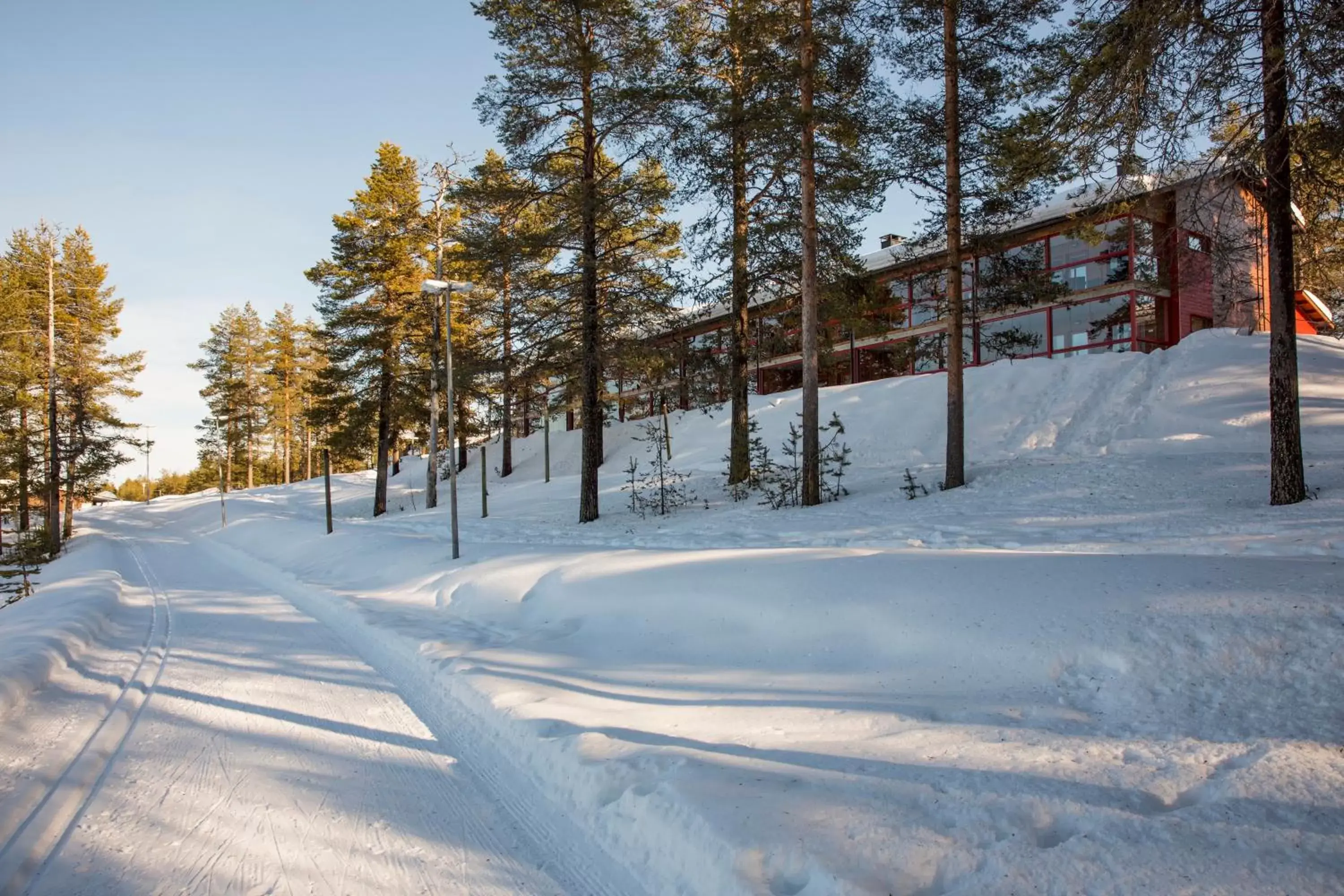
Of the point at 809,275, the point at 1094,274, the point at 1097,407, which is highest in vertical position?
the point at 1094,274

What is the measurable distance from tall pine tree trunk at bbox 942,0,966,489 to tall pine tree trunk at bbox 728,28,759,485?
3.98 m

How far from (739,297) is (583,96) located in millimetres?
5794

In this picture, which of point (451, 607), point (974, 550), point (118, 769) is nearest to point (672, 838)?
point (118, 769)

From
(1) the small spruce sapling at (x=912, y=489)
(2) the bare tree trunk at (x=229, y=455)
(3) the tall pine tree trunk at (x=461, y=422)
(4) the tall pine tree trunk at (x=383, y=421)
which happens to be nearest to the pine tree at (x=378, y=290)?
(4) the tall pine tree trunk at (x=383, y=421)

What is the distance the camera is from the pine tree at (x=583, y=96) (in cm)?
1436

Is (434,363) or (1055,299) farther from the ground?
(434,363)

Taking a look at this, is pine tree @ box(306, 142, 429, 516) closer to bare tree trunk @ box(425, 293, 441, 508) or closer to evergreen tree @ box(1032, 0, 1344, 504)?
bare tree trunk @ box(425, 293, 441, 508)

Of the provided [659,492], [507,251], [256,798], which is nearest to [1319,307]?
[659,492]

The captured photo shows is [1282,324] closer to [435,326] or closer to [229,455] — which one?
[435,326]

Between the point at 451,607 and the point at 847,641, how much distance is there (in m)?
6.01

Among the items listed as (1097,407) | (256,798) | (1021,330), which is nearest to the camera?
(256,798)

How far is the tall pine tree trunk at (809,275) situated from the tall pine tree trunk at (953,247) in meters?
2.55

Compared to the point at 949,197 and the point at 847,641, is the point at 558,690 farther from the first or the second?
the point at 949,197

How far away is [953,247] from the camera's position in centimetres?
1309
